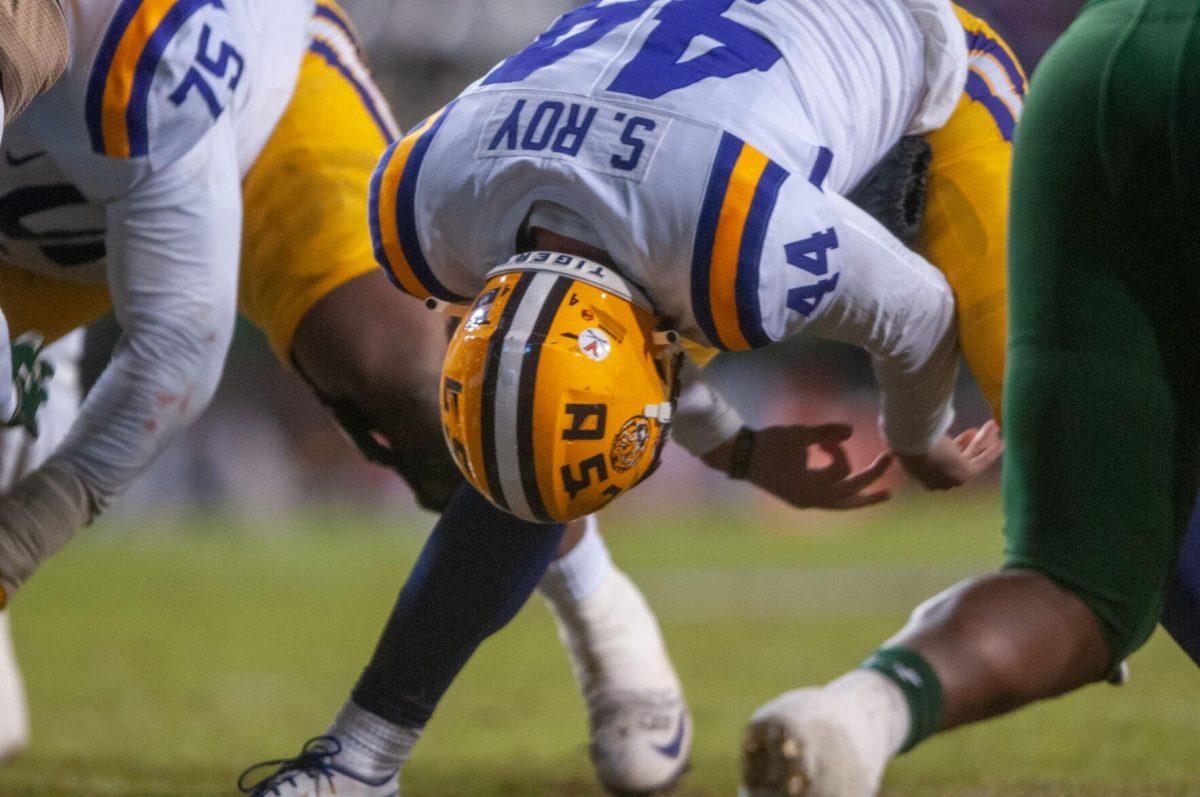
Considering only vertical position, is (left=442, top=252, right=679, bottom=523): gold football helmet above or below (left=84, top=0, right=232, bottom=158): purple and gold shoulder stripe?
Answer: below

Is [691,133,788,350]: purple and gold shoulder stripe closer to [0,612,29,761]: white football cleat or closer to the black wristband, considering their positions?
the black wristband

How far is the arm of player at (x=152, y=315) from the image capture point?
2311 millimetres

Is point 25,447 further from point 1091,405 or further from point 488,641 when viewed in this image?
point 488,641

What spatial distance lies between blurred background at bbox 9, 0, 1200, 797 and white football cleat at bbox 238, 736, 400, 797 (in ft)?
2.30

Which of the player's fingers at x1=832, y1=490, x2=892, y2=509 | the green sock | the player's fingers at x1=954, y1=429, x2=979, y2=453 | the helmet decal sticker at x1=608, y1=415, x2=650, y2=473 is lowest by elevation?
the player's fingers at x1=832, y1=490, x2=892, y2=509

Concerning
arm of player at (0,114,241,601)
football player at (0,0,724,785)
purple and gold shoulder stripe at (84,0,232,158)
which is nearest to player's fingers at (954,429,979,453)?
football player at (0,0,724,785)

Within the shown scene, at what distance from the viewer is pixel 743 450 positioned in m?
2.42

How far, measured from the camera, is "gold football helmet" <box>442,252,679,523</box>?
1.78 meters

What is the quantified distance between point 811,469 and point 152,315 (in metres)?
1.04

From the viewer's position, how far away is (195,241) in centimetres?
232

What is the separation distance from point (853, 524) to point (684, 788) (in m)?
7.72

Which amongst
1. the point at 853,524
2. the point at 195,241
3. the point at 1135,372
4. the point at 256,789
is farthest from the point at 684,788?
the point at 853,524

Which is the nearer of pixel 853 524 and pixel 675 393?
pixel 675 393

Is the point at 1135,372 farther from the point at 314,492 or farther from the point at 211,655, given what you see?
the point at 314,492
